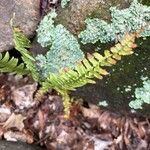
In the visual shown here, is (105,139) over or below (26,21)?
below

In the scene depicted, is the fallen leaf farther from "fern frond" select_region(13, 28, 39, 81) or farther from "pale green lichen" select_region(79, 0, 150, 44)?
"pale green lichen" select_region(79, 0, 150, 44)

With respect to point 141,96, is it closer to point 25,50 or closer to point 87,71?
point 87,71

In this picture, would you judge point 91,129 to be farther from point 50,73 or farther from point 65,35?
point 65,35

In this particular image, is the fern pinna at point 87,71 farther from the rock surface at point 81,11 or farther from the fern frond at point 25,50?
the rock surface at point 81,11

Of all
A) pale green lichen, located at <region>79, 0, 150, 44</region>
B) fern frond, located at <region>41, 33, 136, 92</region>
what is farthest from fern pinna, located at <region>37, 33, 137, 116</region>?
pale green lichen, located at <region>79, 0, 150, 44</region>

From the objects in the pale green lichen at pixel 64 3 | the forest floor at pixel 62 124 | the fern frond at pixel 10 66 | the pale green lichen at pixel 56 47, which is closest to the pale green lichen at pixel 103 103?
the forest floor at pixel 62 124

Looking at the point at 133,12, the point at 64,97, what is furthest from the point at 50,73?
the point at 133,12

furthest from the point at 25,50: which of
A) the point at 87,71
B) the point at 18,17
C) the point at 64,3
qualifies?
the point at 87,71
